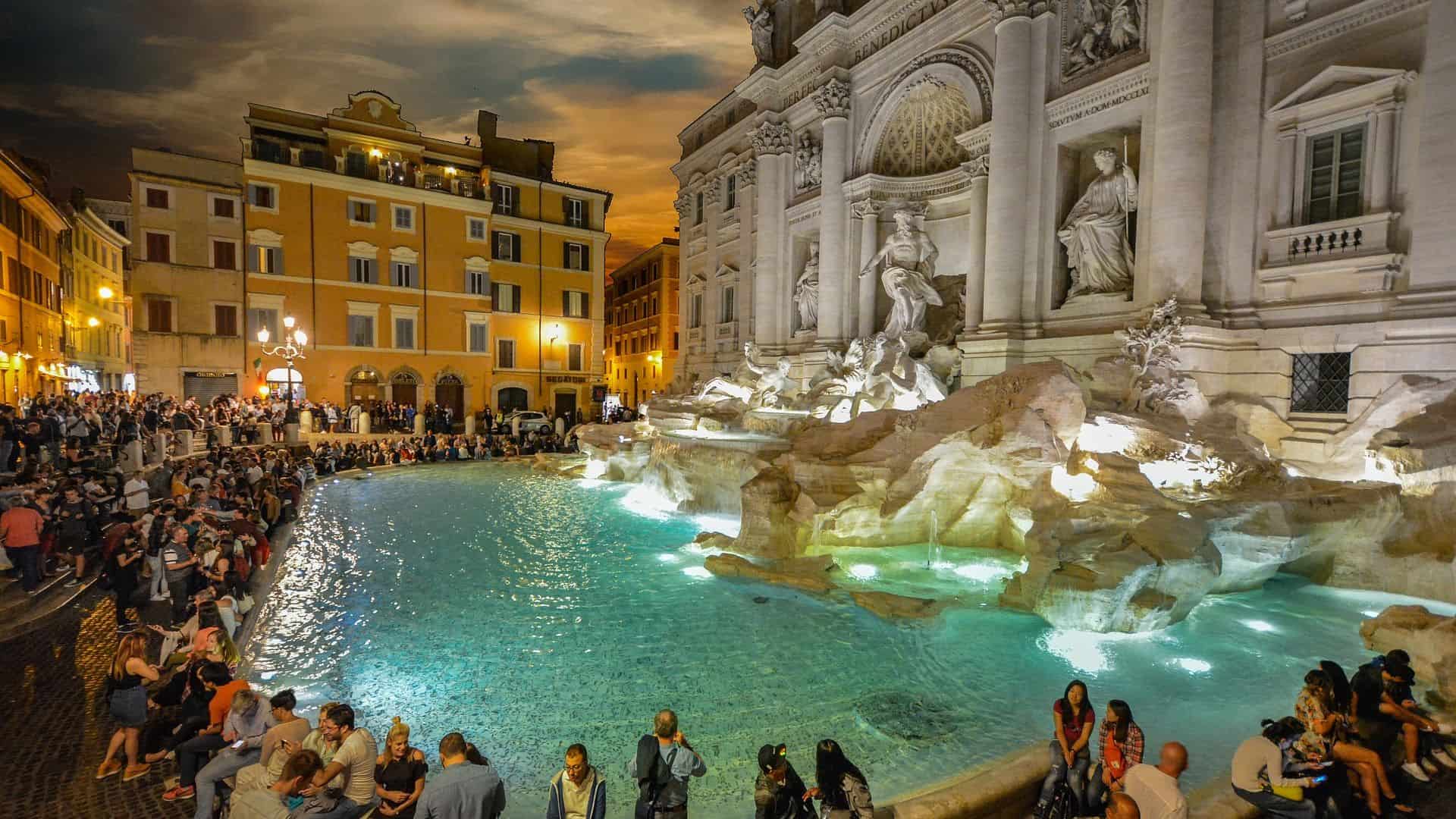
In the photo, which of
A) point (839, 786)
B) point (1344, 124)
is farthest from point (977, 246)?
point (839, 786)

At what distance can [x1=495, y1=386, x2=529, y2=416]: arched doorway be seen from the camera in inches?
1122

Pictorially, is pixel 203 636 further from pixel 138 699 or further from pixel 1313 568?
pixel 1313 568

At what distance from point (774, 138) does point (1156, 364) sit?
45.5 ft

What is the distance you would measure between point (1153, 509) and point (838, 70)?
48.0 feet

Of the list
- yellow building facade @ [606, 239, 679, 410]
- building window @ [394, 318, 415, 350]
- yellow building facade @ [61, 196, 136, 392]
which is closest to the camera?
yellow building facade @ [61, 196, 136, 392]

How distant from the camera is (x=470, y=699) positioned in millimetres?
5180

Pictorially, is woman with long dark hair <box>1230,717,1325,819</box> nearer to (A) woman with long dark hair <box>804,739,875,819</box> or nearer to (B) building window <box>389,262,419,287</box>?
(A) woman with long dark hair <box>804,739,875,819</box>

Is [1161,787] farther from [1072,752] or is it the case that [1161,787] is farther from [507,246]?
[507,246]

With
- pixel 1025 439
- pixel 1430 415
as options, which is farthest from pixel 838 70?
pixel 1430 415

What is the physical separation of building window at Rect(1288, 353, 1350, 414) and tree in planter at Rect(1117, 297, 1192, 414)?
64.4 inches

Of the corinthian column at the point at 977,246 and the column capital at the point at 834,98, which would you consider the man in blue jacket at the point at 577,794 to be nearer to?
the corinthian column at the point at 977,246

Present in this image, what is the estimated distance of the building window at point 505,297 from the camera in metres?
28.5

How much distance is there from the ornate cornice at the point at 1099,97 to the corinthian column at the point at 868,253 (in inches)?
201

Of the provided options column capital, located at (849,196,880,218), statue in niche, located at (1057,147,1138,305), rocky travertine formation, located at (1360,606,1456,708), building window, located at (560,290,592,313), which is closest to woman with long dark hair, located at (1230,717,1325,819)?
rocky travertine formation, located at (1360,606,1456,708)
